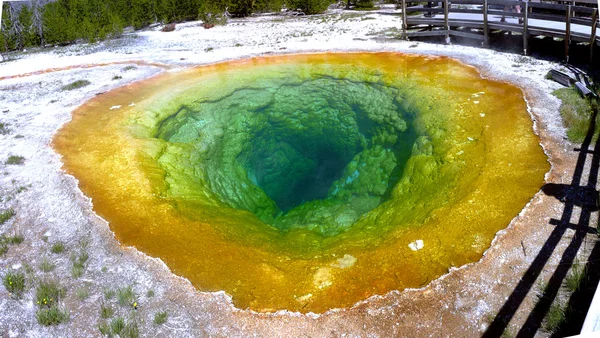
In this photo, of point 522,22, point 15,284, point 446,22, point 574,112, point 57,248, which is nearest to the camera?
point 15,284

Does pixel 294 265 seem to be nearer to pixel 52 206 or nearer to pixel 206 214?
pixel 206 214

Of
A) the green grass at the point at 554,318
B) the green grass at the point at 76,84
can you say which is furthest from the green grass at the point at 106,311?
the green grass at the point at 76,84

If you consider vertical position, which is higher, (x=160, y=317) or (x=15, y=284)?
(x=15, y=284)

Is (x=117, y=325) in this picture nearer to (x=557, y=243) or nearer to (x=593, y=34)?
(x=557, y=243)

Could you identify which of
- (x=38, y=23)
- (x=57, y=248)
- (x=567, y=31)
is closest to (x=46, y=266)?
(x=57, y=248)

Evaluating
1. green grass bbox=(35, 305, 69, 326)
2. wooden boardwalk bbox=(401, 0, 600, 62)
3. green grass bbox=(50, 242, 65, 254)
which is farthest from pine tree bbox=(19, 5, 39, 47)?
green grass bbox=(35, 305, 69, 326)

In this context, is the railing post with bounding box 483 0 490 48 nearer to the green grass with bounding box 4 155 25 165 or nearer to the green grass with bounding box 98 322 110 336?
the green grass with bounding box 4 155 25 165
